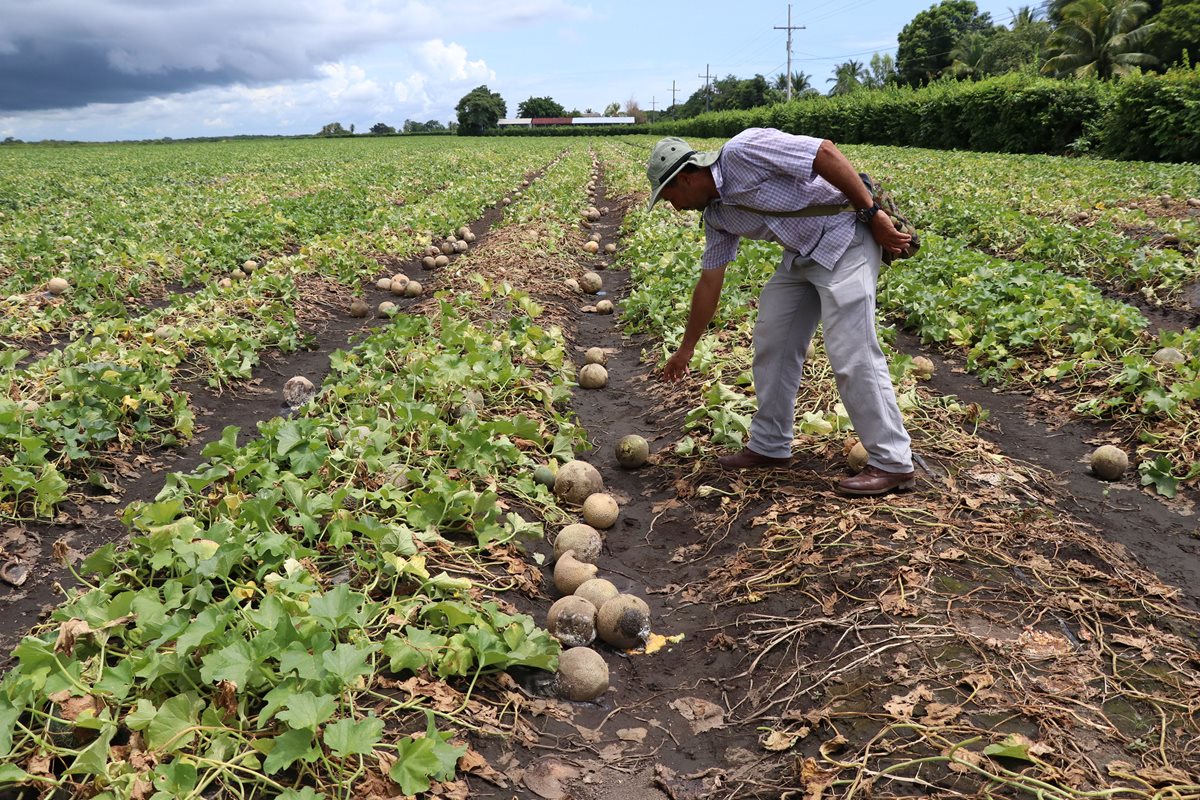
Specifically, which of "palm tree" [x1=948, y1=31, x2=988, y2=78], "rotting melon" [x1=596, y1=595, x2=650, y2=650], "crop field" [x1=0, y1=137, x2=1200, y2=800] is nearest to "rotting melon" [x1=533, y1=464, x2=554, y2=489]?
"crop field" [x1=0, y1=137, x2=1200, y2=800]

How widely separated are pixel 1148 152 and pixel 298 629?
24.8 meters

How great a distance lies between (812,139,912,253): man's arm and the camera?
3.62m

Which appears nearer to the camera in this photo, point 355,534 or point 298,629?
point 298,629

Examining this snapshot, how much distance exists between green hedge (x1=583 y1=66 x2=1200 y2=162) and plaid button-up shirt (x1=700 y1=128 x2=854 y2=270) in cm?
1989

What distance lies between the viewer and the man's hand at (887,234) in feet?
12.4

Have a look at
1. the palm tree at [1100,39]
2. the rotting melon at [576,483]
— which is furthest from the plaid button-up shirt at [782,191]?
the palm tree at [1100,39]

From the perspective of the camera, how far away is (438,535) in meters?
3.77

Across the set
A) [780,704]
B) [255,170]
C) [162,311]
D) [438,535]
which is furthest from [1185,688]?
[255,170]

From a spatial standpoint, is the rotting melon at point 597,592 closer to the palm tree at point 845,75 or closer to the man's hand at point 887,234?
the man's hand at point 887,234

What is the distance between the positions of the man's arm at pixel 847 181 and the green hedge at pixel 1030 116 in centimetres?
1972

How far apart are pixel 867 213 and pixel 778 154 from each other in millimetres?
568

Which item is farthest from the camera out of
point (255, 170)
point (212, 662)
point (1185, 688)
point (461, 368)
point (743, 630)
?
point (255, 170)

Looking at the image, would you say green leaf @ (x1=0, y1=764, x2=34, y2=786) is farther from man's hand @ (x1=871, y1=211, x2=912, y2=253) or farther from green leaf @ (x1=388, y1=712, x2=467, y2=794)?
man's hand @ (x1=871, y1=211, x2=912, y2=253)

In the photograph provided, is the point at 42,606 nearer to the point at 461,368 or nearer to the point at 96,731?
the point at 96,731
